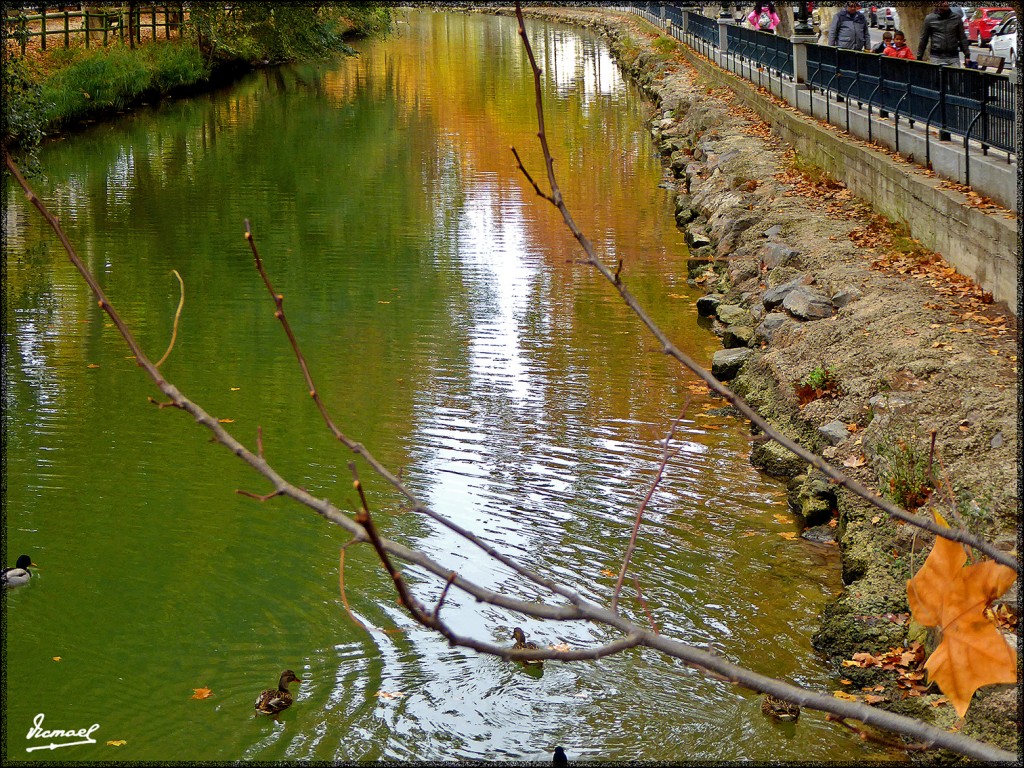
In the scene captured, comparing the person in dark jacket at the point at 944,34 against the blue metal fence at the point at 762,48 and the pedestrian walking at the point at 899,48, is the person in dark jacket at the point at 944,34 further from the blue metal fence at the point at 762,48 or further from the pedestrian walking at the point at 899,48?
the blue metal fence at the point at 762,48

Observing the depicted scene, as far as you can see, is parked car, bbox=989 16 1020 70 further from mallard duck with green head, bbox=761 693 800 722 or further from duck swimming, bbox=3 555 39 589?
duck swimming, bbox=3 555 39 589

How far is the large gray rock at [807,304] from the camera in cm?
1273

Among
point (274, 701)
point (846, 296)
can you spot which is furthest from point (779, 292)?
point (274, 701)

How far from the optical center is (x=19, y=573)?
26.9 ft

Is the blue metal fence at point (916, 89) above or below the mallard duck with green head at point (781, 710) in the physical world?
above

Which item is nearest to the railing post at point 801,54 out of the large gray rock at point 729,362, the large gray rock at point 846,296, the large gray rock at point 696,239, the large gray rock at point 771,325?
the large gray rock at point 696,239

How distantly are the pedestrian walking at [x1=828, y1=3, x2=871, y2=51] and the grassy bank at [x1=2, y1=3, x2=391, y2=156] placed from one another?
8730mm

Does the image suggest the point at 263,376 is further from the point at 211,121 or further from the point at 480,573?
the point at 211,121

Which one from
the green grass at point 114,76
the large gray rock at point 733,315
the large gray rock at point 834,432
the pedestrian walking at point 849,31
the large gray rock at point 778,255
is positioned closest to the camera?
the large gray rock at point 834,432

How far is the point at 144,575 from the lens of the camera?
8594 millimetres

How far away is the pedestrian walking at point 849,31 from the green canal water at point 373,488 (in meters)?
4.33

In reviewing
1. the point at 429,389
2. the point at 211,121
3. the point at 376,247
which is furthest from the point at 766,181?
the point at 211,121

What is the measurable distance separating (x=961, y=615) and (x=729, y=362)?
31.3 feet

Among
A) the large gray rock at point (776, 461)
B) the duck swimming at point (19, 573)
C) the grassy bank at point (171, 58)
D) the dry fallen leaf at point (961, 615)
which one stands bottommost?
the duck swimming at point (19, 573)
